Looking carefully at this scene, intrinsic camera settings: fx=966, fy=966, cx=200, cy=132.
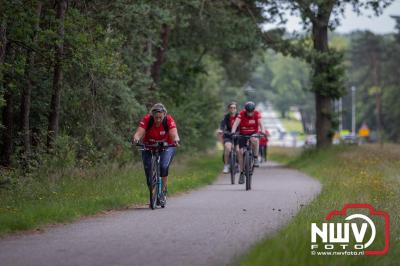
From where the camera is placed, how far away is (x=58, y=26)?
1961cm

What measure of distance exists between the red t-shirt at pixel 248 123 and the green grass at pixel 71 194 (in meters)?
1.87

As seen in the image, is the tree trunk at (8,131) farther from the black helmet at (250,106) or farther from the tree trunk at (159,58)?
the tree trunk at (159,58)

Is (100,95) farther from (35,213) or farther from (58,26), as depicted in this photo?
(35,213)

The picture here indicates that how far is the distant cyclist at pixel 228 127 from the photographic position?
24359mm

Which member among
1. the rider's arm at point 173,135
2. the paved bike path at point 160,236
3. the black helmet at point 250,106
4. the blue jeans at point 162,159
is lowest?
the paved bike path at point 160,236

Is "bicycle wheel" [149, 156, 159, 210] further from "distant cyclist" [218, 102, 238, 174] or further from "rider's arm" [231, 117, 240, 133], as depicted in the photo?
"distant cyclist" [218, 102, 238, 174]

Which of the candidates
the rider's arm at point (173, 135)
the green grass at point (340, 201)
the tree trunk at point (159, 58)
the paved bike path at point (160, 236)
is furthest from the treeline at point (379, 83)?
the paved bike path at point (160, 236)

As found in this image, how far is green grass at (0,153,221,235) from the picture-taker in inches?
529

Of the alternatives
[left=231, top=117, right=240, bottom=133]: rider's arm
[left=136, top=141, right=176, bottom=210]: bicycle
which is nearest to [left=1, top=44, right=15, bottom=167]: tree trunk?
[left=231, top=117, right=240, bottom=133]: rider's arm

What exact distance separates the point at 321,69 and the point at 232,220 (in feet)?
83.2

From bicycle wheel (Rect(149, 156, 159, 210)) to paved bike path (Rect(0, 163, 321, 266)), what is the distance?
226 mm

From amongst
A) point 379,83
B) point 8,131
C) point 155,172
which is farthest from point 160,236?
point 379,83

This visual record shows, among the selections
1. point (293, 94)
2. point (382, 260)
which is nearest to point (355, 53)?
point (293, 94)

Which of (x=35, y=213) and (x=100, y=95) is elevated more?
(x=100, y=95)
